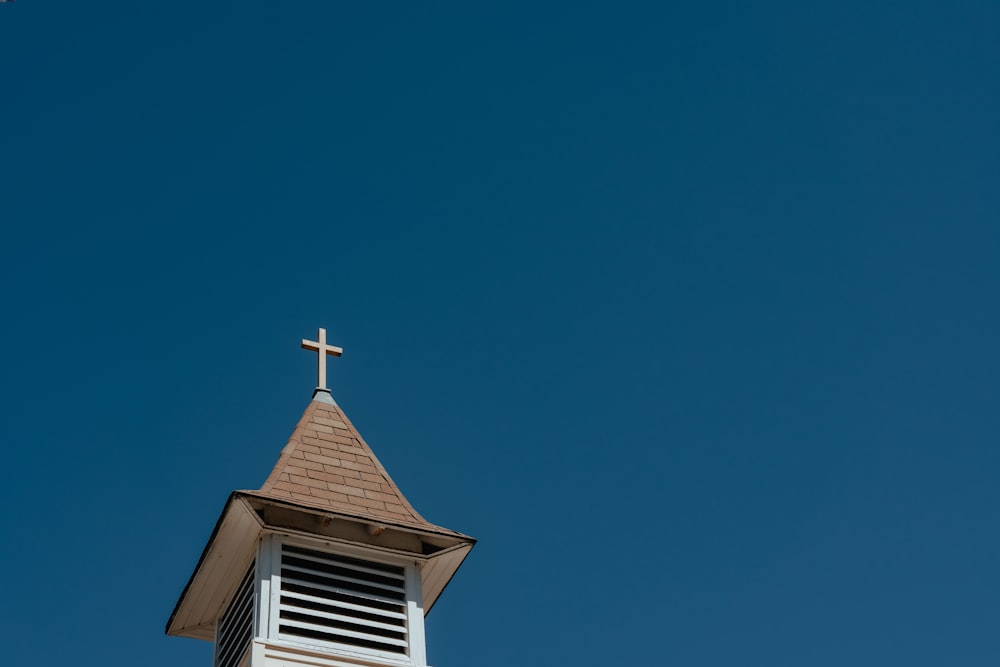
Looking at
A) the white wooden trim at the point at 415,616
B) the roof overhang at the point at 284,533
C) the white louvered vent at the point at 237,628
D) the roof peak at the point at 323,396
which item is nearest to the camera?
the white wooden trim at the point at 415,616

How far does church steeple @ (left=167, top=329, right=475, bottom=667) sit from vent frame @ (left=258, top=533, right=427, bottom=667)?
12mm

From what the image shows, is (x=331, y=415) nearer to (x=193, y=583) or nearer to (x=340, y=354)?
(x=340, y=354)

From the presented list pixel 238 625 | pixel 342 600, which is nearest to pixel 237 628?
pixel 238 625

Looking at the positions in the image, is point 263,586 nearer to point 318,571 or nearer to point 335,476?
point 318,571

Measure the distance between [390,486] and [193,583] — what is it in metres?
2.62

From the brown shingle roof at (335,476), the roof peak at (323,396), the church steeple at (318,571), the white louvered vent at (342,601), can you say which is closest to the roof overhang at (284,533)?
the church steeple at (318,571)

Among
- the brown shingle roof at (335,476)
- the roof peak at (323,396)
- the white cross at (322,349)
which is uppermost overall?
the white cross at (322,349)

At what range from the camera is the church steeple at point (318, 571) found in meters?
14.9

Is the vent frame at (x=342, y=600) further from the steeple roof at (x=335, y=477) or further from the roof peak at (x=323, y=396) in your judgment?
the roof peak at (x=323, y=396)

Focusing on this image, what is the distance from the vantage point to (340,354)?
19359mm

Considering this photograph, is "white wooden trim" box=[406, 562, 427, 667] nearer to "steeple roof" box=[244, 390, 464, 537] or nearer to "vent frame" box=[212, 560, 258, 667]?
"steeple roof" box=[244, 390, 464, 537]

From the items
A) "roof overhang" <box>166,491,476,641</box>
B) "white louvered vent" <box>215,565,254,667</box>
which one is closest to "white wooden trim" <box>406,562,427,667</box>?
"roof overhang" <box>166,491,476,641</box>

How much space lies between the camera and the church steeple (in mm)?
14898

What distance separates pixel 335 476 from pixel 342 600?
73.7 inches
